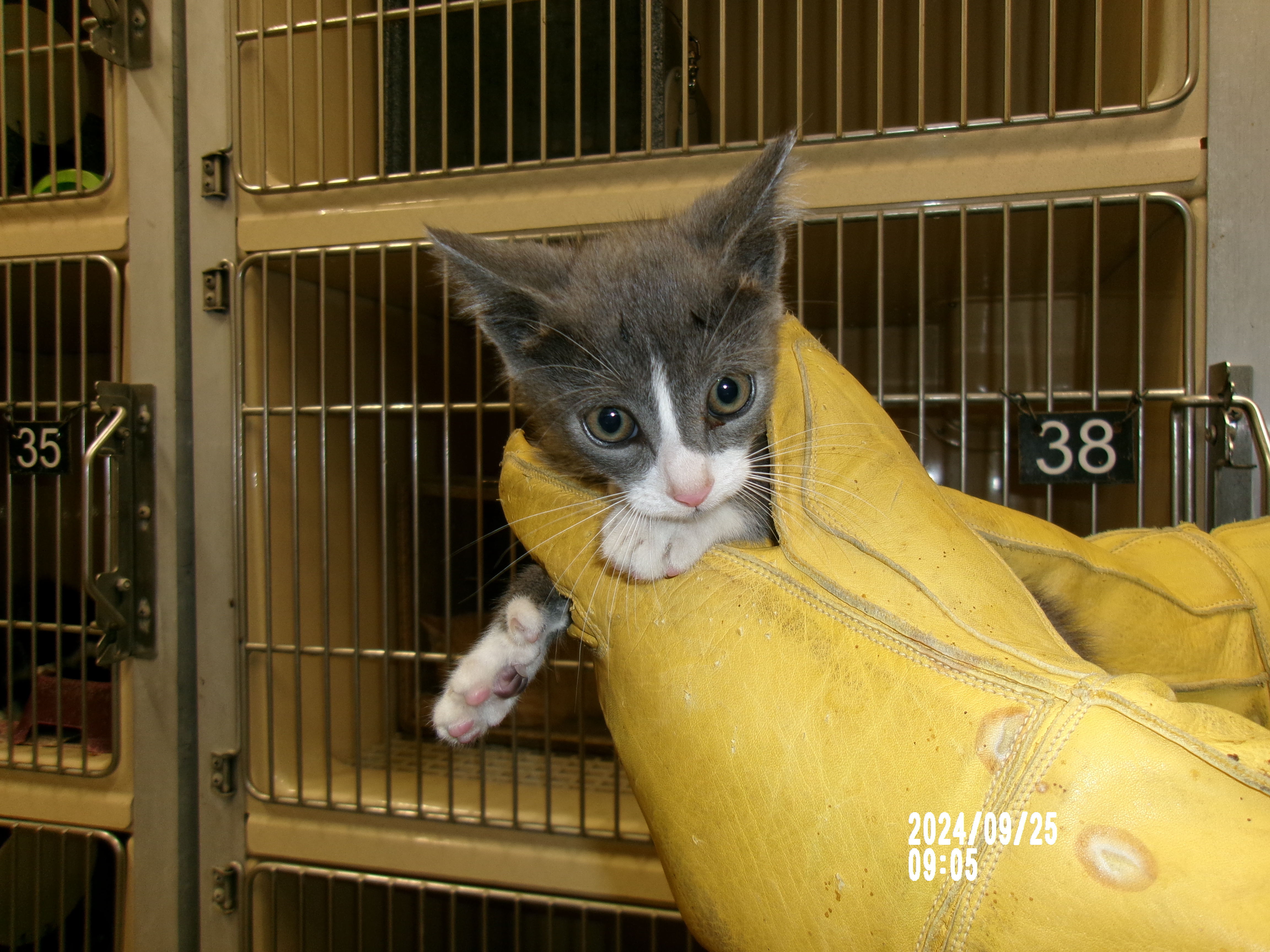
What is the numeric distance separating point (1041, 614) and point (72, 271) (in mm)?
1704

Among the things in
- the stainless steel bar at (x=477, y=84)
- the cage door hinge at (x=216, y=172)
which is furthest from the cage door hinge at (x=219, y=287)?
the stainless steel bar at (x=477, y=84)

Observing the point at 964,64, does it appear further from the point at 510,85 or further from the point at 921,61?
the point at 510,85

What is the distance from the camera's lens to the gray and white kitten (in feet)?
2.40

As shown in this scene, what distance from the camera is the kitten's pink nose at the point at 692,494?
68 centimetres

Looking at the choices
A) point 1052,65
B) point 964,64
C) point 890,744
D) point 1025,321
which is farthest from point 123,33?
point 1025,321

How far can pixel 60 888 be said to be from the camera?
51.6 inches

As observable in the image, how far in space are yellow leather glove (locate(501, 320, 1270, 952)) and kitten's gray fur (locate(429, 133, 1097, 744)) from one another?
0.06m

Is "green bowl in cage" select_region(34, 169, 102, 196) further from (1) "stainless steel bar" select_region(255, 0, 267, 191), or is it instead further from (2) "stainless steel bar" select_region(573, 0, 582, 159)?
(2) "stainless steel bar" select_region(573, 0, 582, 159)

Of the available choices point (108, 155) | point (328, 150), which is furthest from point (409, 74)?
point (108, 155)

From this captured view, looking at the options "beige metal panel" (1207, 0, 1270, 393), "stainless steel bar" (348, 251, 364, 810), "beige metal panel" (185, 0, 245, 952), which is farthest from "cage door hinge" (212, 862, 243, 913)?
"beige metal panel" (1207, 0, 1270, 393)

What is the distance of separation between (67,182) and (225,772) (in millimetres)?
1157

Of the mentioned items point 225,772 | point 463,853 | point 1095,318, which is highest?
point 1095,318

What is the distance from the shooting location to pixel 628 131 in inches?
46.9

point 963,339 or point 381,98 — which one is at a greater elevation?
point 381,98
